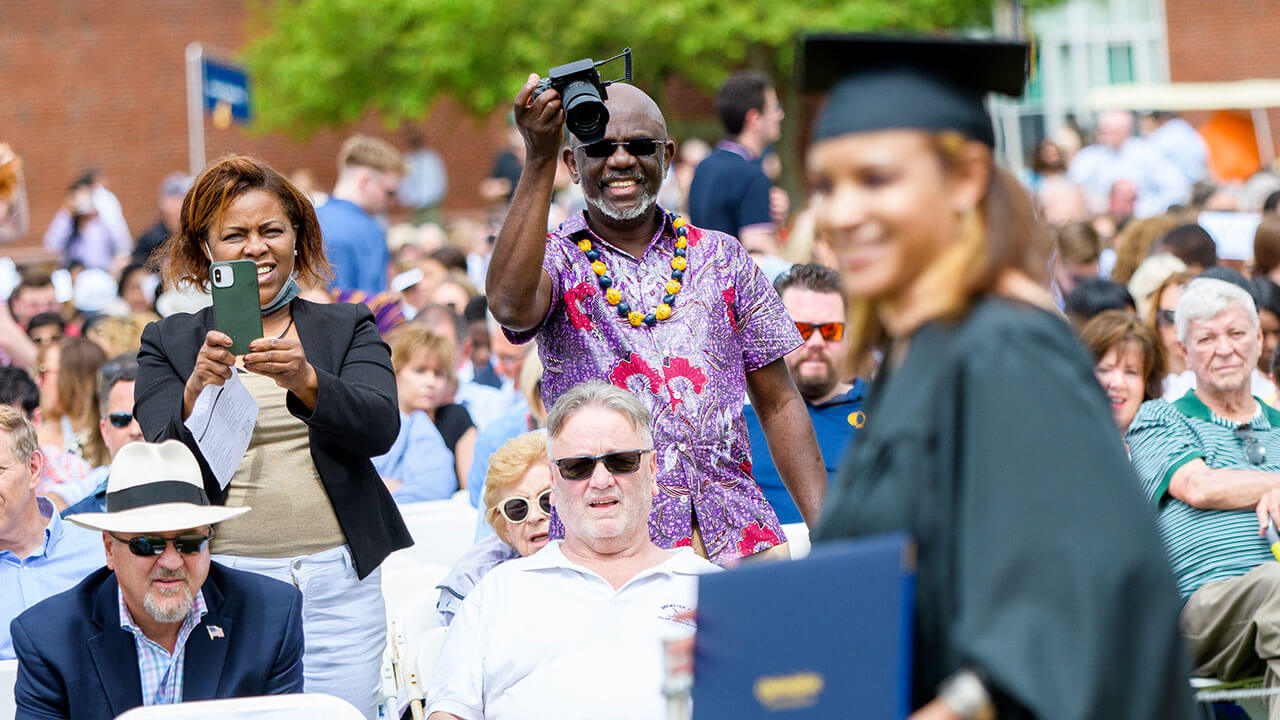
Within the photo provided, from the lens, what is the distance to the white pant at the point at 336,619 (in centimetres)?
415

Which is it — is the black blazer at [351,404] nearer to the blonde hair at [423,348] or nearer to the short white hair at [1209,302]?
the blonde hair at [423,348]

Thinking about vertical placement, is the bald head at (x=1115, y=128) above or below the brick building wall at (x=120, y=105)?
below

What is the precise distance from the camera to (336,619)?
4.21 m

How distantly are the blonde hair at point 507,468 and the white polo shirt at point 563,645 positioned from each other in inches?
47.0

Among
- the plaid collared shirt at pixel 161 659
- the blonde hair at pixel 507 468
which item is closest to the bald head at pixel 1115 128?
the blonde hair at pixel 507 468

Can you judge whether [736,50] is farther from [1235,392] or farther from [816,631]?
[816,631]

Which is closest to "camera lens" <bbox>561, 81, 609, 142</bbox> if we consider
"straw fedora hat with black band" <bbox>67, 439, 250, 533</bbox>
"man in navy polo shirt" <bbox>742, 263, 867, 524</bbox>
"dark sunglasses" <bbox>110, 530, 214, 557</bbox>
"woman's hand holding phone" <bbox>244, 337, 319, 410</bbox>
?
"woman's hand holding phone" <bbox>244, 337, 319, 410</bbox>

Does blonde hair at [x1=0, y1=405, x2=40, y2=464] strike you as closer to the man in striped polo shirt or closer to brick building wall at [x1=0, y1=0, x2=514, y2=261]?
the man in striped polo shirt

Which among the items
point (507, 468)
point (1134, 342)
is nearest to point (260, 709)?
point (507, 468)

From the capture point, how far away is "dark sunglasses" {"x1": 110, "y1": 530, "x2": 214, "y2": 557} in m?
3.85

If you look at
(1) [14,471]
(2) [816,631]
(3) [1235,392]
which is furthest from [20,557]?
(3) [1235,392]

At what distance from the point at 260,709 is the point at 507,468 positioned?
1.76 m

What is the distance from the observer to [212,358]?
3.78 metres

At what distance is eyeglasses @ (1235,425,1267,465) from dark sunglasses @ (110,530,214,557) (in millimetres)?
3605
